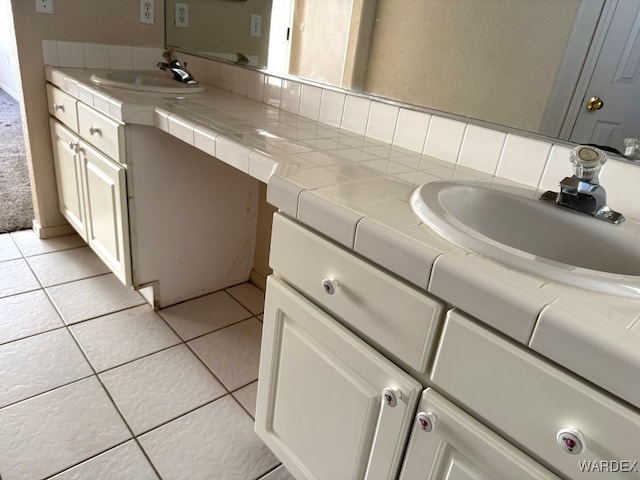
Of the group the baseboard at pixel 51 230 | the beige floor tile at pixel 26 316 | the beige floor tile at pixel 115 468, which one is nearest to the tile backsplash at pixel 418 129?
the baseboard at pixel 51 230

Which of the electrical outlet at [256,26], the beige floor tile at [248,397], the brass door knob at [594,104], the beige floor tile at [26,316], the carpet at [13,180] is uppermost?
the electrical outlet at [256,26]

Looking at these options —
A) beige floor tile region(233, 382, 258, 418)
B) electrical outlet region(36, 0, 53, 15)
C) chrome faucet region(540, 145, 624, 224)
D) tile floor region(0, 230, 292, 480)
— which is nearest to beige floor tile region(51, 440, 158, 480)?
tile floor region(0, 230, 292, 480)

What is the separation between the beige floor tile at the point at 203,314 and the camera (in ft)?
5.82

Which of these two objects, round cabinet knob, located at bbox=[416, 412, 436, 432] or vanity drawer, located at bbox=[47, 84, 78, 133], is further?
vanity drawer, located at bbox=[47, 84, 78, 133]

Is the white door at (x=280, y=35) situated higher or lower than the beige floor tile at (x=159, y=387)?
higher

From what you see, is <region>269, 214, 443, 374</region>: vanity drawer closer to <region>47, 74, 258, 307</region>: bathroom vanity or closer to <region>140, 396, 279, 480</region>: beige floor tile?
<region>140, 396, 279, 480</region>: beige floor tile

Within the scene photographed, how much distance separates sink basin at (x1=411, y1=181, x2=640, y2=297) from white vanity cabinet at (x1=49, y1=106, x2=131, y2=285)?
111cm

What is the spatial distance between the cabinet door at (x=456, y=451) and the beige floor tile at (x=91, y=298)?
143 cm

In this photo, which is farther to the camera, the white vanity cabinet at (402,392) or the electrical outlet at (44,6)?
the electrical outlet at (44,6)

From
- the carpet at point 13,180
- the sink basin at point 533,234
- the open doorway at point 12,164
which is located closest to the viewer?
the sink basin at point 533,234

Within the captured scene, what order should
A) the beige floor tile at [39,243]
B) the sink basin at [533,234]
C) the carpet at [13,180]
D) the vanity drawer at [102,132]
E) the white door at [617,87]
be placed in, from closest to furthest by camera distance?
1. the sink basin at [533,234]
2. the white door at [617,87]
3. the vanity drawer at [102,132]
4. the beige floor tile at [39,243]
5. the carpet at [13,180]

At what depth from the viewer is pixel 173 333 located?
1730mm

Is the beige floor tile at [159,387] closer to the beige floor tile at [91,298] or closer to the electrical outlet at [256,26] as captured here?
the beige floor tile at [91,298]

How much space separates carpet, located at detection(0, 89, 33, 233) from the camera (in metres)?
2.41
